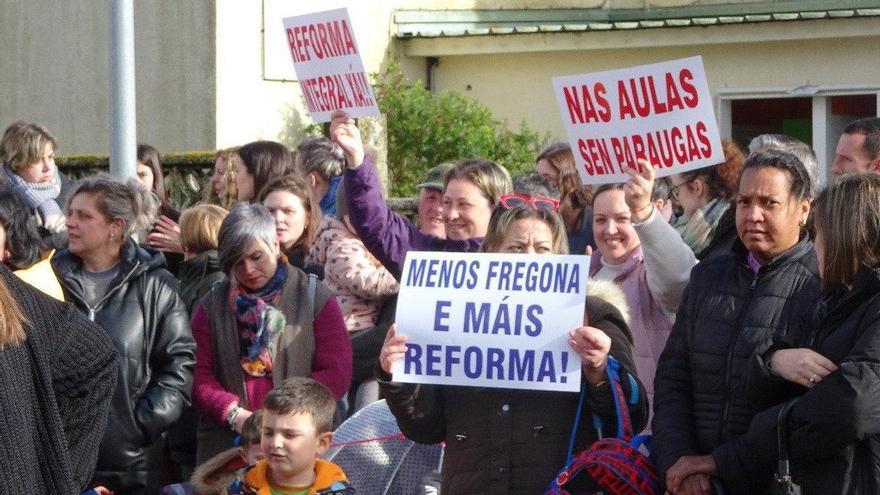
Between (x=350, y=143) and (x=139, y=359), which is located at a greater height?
(x=350, y=143)

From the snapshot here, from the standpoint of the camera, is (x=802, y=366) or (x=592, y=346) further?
(x=592, y=346)

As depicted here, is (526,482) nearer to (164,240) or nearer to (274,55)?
(164,240)

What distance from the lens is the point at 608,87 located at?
23.2 ft

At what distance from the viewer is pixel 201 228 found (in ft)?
27.1

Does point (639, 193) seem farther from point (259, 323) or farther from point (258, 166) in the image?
point (258, 166)

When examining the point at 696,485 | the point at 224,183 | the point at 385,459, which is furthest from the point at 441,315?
the point at 224,183

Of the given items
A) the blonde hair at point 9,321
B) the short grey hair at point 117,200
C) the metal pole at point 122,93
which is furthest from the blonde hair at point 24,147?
the blonde hair at point 9,321

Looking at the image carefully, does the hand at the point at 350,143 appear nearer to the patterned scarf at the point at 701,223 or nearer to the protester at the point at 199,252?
the protester at the point at 199,252

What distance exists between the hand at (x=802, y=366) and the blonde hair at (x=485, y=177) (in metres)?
2.41

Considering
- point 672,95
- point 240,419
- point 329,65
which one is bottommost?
point 240,419

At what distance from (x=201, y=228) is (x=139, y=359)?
Result: 1479 millimetres

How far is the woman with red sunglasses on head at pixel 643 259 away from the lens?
6223 millimetres

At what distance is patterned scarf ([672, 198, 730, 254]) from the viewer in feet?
24.3

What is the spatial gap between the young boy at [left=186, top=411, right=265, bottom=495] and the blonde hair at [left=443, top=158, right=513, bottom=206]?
1.44 meters
